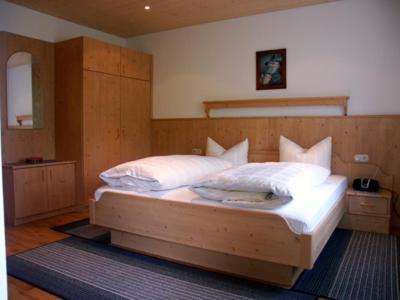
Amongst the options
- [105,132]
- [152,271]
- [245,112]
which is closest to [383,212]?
[245,112]

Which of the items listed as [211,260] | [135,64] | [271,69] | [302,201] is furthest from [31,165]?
[271,69]

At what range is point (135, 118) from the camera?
497cm

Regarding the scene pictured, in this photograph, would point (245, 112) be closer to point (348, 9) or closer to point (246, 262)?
point (348, 9)

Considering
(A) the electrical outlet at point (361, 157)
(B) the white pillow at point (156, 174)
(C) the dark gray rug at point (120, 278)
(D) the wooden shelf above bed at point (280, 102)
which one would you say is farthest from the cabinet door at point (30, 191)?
(A) the electrical outlet at point (361, 157)

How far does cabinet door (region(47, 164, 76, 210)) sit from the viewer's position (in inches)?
157

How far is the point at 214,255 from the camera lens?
8.22ft

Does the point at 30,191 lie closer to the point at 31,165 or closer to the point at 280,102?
the point at 31,165

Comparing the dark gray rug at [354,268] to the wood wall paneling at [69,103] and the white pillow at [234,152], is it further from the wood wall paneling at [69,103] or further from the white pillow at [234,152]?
the white pillow at [234,152]

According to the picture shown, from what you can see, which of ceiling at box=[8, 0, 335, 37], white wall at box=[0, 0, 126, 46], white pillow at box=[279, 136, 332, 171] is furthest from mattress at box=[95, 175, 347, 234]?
white wall at box=[0, 0, 126, 46]

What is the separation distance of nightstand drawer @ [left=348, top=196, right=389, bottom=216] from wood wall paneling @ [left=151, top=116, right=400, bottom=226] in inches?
13.9

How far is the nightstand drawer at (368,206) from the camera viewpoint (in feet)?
10.8

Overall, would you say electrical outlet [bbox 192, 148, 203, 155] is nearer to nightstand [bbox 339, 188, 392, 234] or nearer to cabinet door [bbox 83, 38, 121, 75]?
cabinet door [bbox 83, 38, 121, 75]

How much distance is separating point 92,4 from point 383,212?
3983mm

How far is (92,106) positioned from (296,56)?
106 inches
